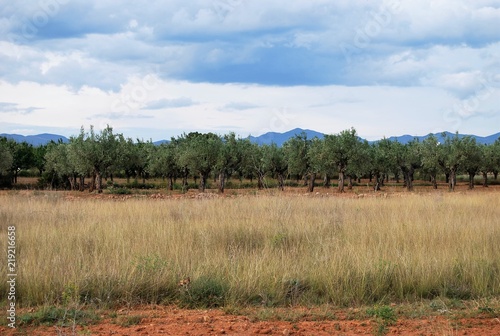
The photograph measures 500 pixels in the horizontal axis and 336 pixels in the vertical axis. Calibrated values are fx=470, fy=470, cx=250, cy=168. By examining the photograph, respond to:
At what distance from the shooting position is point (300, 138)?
5291 centimetres

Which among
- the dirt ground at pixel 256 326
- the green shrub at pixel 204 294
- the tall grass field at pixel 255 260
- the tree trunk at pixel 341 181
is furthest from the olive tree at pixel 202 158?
the dirt ground at pixel 256 326

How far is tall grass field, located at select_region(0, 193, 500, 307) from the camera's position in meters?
7.09

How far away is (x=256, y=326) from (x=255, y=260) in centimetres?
217

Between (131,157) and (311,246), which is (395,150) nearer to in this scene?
(131,157)

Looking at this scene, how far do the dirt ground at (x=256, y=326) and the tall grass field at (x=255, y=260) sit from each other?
2.09ft

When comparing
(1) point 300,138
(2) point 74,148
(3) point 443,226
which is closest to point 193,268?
(3) point 443,226

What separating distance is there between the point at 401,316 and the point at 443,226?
5354mm

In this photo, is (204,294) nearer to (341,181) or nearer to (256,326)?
(256,326)

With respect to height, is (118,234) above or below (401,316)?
above

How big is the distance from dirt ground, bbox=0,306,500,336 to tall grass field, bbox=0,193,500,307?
25.0 inches

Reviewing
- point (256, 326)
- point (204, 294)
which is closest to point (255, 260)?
point (204, 294)

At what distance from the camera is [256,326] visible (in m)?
5.90

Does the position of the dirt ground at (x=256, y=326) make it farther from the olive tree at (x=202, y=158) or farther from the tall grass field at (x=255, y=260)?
the olive tree at (x=202, y=158)

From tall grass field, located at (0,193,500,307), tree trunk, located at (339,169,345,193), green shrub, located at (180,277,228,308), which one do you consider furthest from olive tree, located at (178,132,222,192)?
green shrub, located at (180,277,228,308)
